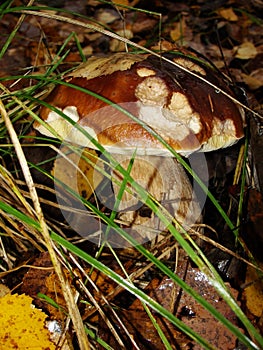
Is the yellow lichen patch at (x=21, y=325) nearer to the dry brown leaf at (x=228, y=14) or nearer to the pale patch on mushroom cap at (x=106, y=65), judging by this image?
the pale patch on mushroom cap at (x=106, y=65)

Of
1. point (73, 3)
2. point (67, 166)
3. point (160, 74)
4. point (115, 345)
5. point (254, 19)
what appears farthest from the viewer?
point (73, 3)

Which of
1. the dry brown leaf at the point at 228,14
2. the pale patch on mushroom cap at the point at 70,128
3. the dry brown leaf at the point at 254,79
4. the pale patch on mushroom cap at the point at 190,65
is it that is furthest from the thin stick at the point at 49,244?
the dry brown leaf at the point at 228,14

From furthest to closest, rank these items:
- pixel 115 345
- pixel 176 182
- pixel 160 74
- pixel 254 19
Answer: pixel 254 19
pixel 176 182
pixel 160 74
pixel 115 345

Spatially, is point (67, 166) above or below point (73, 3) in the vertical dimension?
below

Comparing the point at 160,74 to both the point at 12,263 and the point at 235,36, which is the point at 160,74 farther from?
the point at 235,36

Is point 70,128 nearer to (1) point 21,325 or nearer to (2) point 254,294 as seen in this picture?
(1) point 21,325

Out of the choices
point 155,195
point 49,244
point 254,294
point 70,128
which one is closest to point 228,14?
point 155,195

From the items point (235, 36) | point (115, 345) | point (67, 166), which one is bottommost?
point (115, 345)

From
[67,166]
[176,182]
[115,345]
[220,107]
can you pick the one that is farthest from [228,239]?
[67,166]

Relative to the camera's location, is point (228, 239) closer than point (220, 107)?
No

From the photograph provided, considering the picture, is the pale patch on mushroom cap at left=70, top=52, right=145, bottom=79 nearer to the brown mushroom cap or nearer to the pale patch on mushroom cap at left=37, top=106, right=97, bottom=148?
the brown mushroom cap
